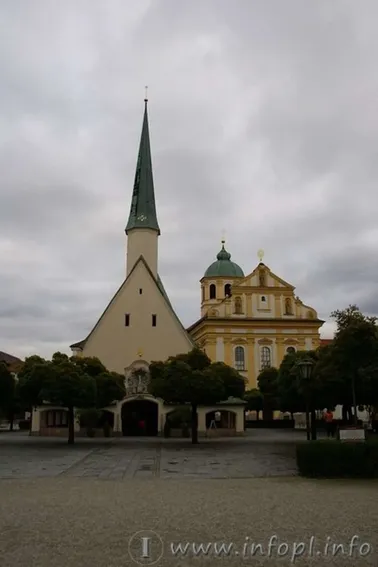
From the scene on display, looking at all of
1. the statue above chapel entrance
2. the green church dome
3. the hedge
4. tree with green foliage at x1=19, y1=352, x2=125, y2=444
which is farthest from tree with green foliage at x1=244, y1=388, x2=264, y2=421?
the hedge

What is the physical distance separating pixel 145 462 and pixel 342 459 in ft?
25.3

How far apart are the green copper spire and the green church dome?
1157 inches

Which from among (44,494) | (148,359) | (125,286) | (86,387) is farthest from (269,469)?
(125,286)

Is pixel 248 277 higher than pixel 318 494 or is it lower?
higher

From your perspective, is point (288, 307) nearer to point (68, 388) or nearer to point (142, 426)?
point (142, 426)

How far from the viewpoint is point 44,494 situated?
12.8 meters

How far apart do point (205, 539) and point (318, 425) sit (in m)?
46.8

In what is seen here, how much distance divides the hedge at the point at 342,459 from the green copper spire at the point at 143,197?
44322mm

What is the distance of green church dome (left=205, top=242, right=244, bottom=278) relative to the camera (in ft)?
291

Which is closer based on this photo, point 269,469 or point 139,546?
point 139,546

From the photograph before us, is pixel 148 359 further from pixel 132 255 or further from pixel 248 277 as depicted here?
pixel 248 277

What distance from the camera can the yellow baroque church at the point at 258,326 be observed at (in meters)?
71.2

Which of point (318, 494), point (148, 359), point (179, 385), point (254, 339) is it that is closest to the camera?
point (318, 494)

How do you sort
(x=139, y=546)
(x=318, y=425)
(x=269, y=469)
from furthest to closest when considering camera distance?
(x=318, y=425)
(x=269, y=469)
(x=139, y=546)
